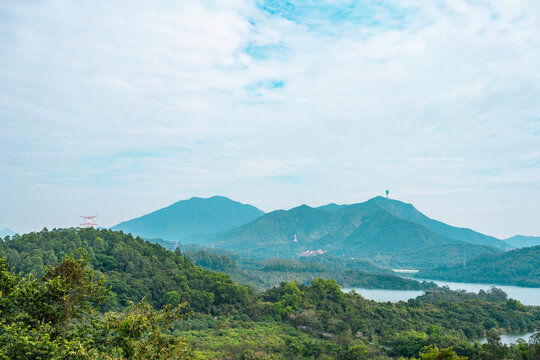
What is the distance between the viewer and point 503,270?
103062 mm

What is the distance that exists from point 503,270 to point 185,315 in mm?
117846

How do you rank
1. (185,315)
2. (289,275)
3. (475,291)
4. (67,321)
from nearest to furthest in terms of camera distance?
(67,321), (185,315), (475,291), (289,275)

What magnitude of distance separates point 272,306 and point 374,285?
71.0 meters

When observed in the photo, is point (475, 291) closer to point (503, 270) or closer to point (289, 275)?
point (503, 270)

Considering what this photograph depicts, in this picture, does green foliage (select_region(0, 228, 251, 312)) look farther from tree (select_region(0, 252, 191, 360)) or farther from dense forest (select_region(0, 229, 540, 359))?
tree (select_region(0, 252, 191, 360))

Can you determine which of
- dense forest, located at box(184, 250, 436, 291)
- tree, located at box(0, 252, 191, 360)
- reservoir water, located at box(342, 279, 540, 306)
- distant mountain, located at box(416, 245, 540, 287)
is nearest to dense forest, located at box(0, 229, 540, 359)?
tree, located at box(0, 252, 191, 360)

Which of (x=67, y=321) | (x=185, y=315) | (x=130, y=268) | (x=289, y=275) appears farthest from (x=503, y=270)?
(x=67, y=321)

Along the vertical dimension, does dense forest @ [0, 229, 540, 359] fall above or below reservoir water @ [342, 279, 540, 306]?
above

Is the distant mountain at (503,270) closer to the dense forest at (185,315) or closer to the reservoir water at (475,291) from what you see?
the reservoir water at (475,291)

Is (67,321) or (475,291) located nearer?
(67,321)

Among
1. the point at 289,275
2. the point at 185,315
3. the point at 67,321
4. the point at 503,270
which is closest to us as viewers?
the point at 67,321

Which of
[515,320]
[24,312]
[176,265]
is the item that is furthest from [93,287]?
[515,320]

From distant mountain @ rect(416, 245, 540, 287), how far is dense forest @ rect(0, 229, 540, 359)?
5679cm

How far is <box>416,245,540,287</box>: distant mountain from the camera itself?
96188 millimetres
